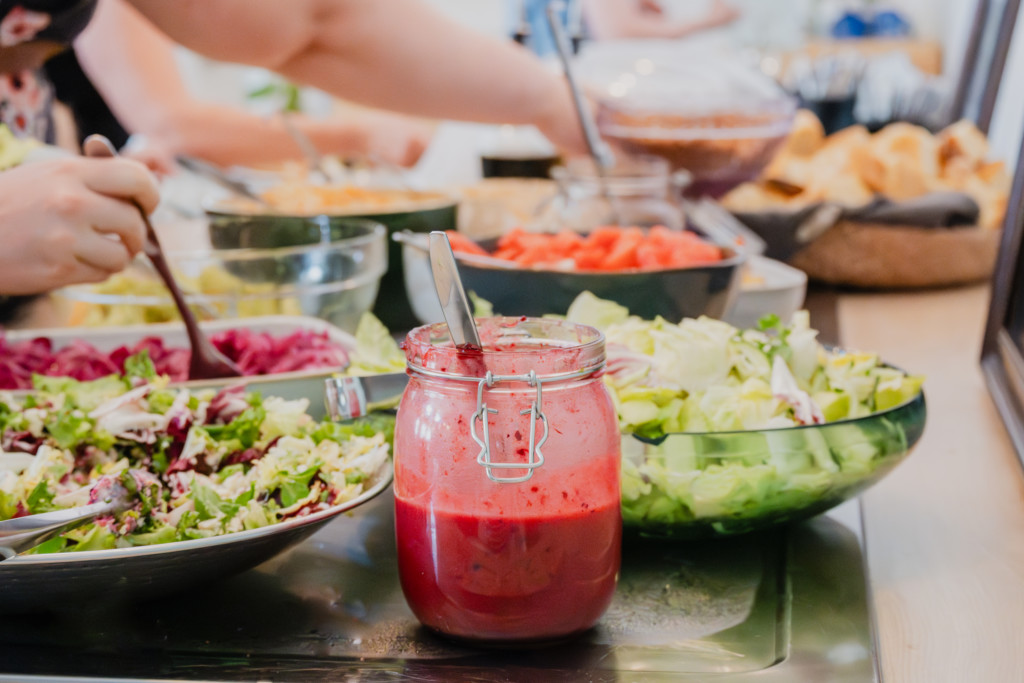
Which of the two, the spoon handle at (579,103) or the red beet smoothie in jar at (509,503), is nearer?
the red beet smoothie in jar at (509,503)

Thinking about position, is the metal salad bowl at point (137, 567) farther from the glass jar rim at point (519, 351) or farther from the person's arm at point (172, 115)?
the person's arm at point (172, 115)

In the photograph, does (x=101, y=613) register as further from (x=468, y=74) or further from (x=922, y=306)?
(x=922, y=306)

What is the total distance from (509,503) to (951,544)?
469 millimetres

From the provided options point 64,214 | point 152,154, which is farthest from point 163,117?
point 64,214

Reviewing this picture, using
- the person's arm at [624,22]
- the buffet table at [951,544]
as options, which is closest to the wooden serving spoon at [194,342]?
the buffet table at [951,544]

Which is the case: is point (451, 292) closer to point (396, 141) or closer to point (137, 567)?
point (137, 567)

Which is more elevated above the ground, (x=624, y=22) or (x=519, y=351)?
(x=624, y=22)

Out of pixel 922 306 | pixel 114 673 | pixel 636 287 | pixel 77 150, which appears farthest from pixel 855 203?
pixel 77 150

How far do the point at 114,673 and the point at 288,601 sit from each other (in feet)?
0.45

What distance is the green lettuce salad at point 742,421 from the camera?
0.77m

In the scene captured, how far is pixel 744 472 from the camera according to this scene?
2.52 ft

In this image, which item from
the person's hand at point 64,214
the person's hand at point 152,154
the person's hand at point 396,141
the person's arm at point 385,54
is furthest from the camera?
the person's hand at point 396,141

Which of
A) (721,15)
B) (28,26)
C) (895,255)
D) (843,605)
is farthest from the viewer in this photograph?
(721,15)

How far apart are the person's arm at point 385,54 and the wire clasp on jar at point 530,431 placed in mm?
961
